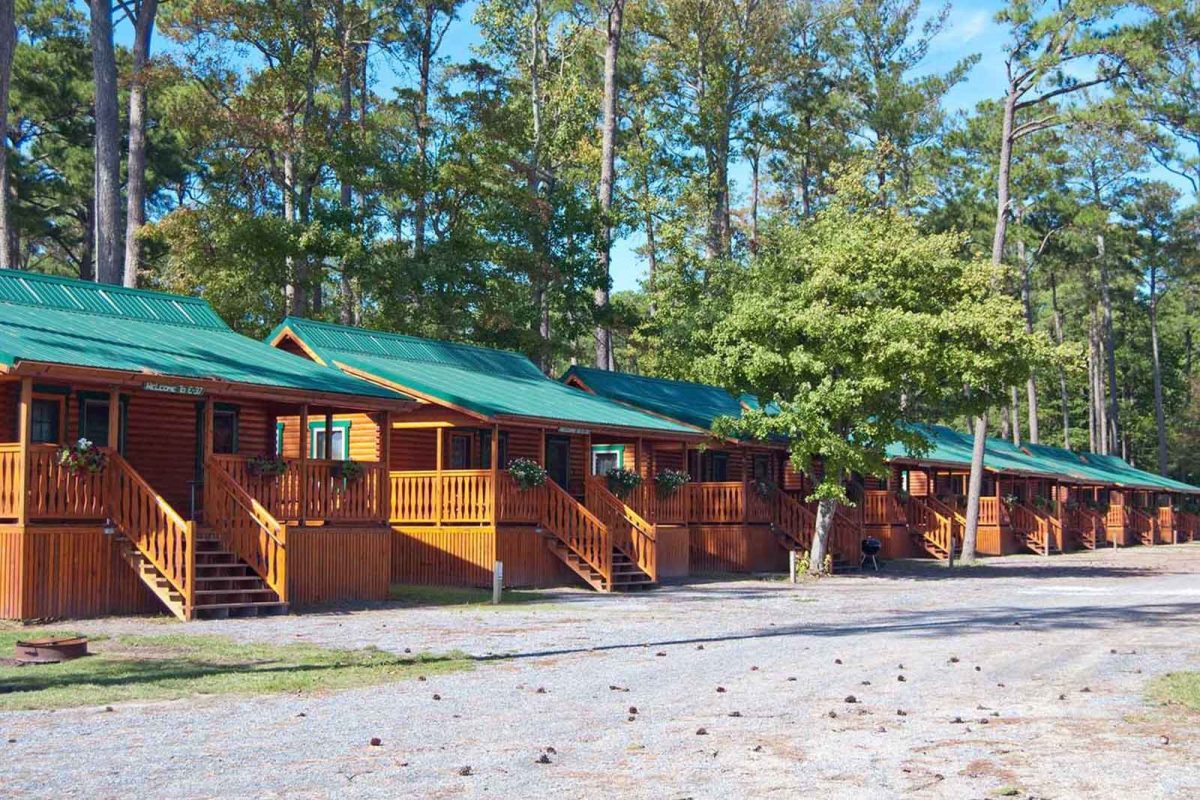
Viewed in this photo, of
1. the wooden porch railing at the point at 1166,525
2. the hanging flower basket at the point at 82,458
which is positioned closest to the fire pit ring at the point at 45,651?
the hanging flower basket at the point at 82,458

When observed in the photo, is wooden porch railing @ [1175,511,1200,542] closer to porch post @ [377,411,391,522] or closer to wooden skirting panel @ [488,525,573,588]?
wooden skirting panel @ [488,525,573,588]

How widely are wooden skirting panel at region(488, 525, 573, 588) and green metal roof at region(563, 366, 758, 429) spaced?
690cm

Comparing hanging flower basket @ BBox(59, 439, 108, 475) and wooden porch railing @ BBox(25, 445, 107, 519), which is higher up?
hanging flower basket @ BBox(59, 439, 108, 475)

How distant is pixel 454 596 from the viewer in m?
24.4

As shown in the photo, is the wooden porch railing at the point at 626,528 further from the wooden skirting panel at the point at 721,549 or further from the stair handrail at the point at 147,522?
the stair handrail at the point at 147,522

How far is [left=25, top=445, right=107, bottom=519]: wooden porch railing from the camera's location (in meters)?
18.5

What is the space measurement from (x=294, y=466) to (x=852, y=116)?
41.8 metres

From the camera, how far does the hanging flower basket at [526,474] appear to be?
86.0ft

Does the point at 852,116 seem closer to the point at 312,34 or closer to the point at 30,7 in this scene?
the point at 312,34

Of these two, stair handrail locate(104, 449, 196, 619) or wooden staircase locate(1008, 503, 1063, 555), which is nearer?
stair handrail locate(104, 449, 196, 619)

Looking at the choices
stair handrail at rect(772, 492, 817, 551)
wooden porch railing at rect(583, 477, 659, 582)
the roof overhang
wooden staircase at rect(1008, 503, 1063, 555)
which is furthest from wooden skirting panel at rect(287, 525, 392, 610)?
wooden staircase at rect(1008, 503, 1063, 555)

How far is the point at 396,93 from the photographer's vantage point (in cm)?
4681

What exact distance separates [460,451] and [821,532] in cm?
959

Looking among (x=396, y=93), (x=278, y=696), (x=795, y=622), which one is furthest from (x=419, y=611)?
(x=396, y=93)
